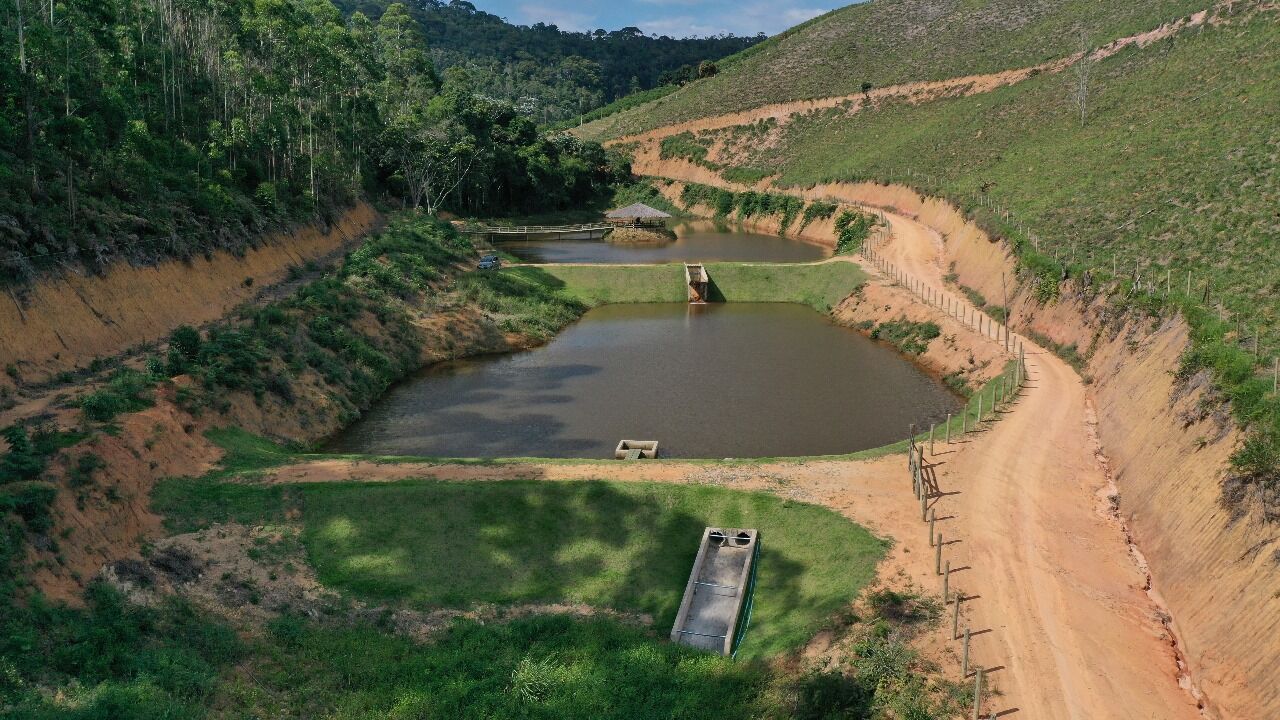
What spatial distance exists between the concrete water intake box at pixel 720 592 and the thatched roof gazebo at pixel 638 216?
67629 mm

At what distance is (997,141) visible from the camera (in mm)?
79062

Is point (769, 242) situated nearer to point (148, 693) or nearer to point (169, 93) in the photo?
point (169, 93)

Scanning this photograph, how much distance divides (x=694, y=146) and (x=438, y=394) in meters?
95.1

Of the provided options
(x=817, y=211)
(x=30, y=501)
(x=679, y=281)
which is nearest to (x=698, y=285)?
(x=679, y=281)

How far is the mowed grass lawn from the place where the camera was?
22.7 meters

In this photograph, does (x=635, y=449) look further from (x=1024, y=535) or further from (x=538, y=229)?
(x=538, y=229)

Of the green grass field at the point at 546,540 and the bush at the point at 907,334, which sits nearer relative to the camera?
the green grass field at the point at 546,540

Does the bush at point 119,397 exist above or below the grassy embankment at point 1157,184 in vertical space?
below

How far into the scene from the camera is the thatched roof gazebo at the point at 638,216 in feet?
297

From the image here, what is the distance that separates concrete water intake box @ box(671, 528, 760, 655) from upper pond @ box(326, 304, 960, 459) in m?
8.23

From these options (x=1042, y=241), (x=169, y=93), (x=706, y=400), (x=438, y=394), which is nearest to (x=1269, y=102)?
(x=1042, y=241)

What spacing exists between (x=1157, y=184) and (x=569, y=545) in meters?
38.9

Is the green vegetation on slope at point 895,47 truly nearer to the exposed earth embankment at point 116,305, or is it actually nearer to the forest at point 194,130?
the forest at point 194,130

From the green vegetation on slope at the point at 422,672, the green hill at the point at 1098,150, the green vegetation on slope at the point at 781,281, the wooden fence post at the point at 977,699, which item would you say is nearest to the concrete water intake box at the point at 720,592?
the green vegetation on slope at the point at 422,672
